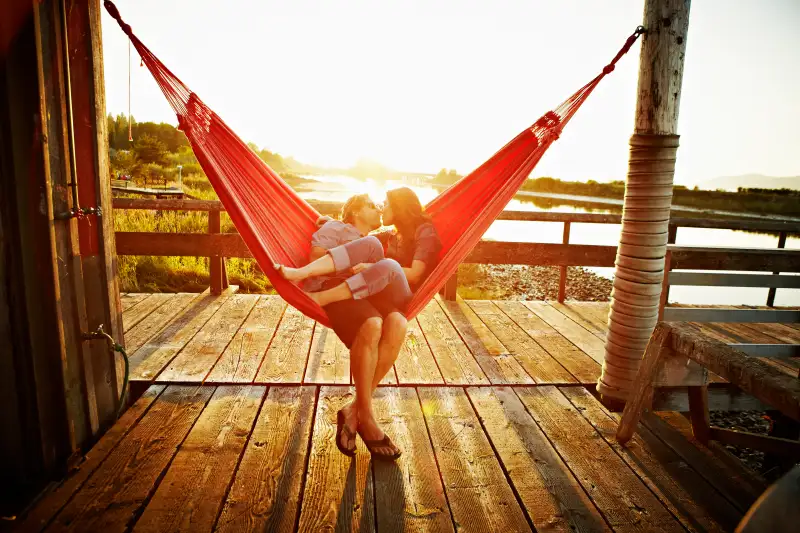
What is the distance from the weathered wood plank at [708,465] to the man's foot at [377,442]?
0.88 metres

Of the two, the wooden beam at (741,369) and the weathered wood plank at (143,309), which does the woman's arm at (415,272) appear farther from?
the weathered wood plank at (143,309)

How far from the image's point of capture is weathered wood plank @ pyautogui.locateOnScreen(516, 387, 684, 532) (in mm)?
1264

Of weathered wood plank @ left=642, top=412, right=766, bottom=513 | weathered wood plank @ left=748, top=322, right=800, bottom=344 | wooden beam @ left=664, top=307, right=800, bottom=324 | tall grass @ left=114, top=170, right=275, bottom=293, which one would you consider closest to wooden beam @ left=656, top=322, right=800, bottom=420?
weathered wood plank @ left=642, top=412, right=766, bottom=513

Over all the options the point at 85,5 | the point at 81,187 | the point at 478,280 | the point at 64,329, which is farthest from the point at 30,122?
the point at 478,280

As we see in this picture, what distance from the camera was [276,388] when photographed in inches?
75.0

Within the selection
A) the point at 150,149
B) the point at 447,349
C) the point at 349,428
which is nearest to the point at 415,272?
the point at 349,428

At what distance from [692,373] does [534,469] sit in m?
0.63

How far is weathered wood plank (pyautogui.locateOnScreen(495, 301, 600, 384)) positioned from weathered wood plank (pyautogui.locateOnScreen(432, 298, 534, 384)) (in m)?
0.22

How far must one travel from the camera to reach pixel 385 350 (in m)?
1.54

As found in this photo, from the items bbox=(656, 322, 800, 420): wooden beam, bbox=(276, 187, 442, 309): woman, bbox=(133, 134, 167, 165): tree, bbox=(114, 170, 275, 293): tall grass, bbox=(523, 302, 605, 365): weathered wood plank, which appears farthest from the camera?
bbox=(133, 134, 167, 165): tree

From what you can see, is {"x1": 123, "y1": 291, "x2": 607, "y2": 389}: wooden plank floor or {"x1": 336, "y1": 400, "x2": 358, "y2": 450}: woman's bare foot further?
{"x1": 123, "y1": 291, "x2": 607, "y2": 389}: wooden plank floor

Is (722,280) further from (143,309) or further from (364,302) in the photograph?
(143,309)

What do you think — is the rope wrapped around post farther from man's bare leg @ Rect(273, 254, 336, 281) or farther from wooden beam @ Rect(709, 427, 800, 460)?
man's bare leg @ Rect(273, 254, 336, 281)

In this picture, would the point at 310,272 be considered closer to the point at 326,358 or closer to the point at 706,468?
the point at 326,358
